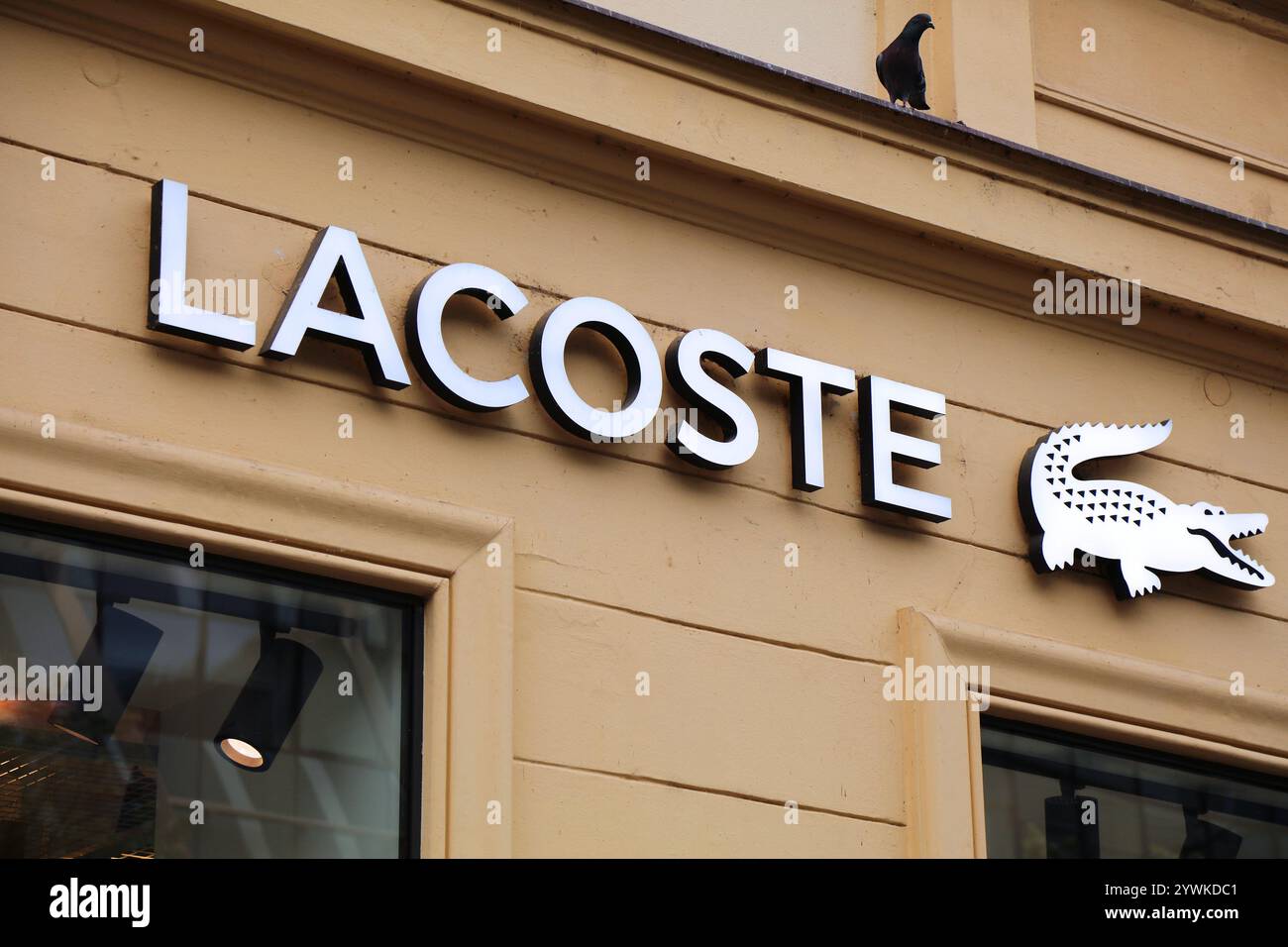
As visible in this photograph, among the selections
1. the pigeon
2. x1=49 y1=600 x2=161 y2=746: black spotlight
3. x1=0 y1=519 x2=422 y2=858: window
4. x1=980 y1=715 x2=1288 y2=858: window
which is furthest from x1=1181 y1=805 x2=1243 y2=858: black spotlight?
x1=49 y1=600 x2=161 y2=746: black spotlight

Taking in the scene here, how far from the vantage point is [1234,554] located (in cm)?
741

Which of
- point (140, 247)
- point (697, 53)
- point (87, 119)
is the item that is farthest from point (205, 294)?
point (697, 53)

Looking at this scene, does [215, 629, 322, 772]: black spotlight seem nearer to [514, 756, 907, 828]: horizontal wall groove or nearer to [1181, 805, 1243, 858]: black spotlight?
[514, 756, 907, 828]: horizontal wall groove

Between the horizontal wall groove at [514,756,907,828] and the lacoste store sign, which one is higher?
the lacoste store sign

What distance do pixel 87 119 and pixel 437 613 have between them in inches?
66.4

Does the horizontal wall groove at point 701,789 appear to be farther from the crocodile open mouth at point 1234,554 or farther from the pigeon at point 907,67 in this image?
the pigeon at point 907,67

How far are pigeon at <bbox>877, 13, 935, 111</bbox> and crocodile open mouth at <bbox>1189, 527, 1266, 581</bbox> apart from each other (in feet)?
5.85

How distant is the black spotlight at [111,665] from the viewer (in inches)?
215

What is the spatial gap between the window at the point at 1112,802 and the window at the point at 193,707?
200cm

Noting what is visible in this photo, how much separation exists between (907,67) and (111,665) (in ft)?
11.5

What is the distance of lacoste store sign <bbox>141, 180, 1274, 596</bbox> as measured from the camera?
593 cm

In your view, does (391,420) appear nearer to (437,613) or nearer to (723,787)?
(437,613)

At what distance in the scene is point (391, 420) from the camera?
241 inches

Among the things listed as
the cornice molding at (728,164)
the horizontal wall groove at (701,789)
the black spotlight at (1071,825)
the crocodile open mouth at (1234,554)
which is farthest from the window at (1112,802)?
the cornice molding at (728,164)
